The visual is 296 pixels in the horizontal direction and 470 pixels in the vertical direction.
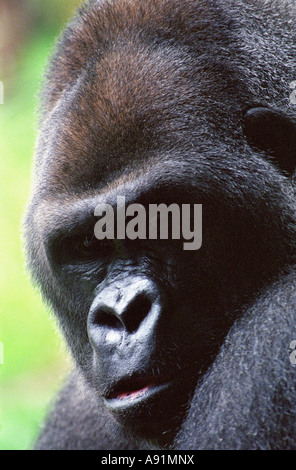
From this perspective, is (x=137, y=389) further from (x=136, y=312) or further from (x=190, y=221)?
(x=190, y=221)

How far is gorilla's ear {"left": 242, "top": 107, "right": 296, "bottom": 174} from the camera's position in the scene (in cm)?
262

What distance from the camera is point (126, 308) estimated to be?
233 cm

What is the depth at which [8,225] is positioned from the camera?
6547 millimetres

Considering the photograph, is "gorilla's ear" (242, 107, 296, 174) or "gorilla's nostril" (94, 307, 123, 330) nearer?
"gorilla's nostril" (94, 307, 123, 330)

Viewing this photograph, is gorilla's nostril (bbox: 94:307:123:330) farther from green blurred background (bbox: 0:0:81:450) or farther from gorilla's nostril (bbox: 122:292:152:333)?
green blurred background (bbox: 0:0:81:450)

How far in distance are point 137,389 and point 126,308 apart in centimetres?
32

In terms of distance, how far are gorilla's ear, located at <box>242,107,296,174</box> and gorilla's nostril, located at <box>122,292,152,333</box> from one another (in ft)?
2.60

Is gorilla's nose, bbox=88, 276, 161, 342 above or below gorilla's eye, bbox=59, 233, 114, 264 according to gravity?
below

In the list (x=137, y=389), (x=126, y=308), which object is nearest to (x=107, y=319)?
(x=126, y=308)

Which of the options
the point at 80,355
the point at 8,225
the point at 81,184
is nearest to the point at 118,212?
the point at 81,184

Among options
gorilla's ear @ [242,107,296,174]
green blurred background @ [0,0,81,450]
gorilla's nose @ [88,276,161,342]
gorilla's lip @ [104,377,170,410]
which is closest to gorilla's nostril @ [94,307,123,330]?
gorilla's nose @ [88,276,161,342]

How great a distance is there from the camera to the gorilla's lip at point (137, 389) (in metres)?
2.36

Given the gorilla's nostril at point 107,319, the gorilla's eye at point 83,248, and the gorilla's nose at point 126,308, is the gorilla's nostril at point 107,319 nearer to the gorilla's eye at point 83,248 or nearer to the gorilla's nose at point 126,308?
the gorilla's nose at point 126,308
